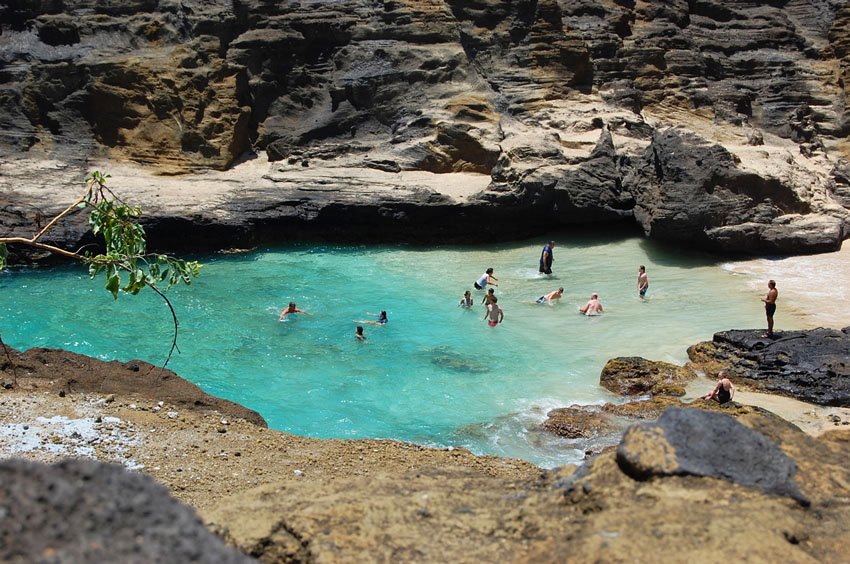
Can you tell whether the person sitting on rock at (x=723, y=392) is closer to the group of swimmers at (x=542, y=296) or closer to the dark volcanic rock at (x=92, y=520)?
the group of swimmers at (x=542, y=296)

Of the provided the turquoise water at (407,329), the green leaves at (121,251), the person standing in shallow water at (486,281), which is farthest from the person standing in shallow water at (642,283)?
the green leaves at (121,251)

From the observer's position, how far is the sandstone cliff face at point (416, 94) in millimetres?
21688

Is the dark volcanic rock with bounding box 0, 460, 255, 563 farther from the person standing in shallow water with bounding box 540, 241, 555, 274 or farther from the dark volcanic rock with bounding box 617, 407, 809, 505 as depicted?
the person standing in shallow water with bounding box 540, 241, 555, 274

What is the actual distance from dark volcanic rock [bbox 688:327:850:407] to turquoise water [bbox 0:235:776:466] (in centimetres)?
77

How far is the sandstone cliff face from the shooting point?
21.7 metres

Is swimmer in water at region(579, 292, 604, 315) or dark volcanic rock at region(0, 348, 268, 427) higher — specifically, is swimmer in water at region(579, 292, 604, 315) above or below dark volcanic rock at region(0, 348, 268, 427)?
above

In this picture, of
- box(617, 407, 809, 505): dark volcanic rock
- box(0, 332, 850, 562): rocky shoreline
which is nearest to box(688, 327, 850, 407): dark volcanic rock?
box(0, 332, 850, 562): rocky shoreline

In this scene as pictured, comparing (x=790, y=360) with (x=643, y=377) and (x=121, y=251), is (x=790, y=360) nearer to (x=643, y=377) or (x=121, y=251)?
(x=643, y=377)

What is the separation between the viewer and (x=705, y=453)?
11.3 feet

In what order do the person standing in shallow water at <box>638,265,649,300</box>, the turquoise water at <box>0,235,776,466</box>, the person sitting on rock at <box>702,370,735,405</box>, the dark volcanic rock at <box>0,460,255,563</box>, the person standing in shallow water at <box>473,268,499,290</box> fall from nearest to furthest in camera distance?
the dark volcanic rock at <box>0,460,255,563</box>
the person sitting on rock at <box>702,370,735,405</box>
the turquoise water at <box>0,235,776,466</box>
the person standing in shallow water at <box>638,265,649,300</box>
the person standing in shallow water at <box>473,268,499,290</box>

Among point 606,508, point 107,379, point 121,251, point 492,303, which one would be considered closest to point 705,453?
point 606,508

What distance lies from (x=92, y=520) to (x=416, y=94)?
23243 millimetres

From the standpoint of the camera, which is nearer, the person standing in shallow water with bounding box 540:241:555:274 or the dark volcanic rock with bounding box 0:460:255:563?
the dark volcanic rock with bounding box 0:460:255:563

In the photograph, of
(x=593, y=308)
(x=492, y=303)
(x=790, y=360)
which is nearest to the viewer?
(x=790, y=360)
